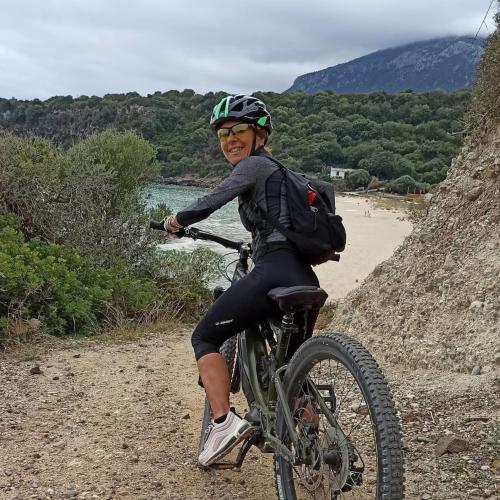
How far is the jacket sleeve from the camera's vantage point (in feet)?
10.2

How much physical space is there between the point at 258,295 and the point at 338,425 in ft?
2.63

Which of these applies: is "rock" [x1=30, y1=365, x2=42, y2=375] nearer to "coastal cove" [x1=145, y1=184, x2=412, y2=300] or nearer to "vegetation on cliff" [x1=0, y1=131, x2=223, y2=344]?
"vegetation on cliff" [x1=0, y1=131, x2=223, y2=344]

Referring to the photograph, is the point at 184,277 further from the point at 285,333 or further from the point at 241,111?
the point at 285,333

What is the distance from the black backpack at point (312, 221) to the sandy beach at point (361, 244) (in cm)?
1423


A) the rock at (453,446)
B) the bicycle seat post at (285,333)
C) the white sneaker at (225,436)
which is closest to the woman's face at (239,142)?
the bicycle seat post at (285,333)

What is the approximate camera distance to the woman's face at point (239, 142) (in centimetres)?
348

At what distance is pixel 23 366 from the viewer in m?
6.48

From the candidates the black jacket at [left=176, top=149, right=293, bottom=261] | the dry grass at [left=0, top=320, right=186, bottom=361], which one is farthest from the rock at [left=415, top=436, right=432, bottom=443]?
the dry grass at [left=0, top=320, right=186, bottom=361]

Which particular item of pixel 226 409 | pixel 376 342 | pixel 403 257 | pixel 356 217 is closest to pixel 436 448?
pixel 226 409

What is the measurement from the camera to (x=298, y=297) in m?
2.91

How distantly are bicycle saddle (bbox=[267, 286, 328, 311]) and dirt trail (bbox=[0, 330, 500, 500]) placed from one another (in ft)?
4.36

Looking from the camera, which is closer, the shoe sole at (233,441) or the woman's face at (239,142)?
the shoe sole at (233,441)

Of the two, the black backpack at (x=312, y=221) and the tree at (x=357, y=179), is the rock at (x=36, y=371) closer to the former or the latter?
the black backpack at (x=312, y=221)

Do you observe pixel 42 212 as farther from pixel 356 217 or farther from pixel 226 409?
pixel 356 217
